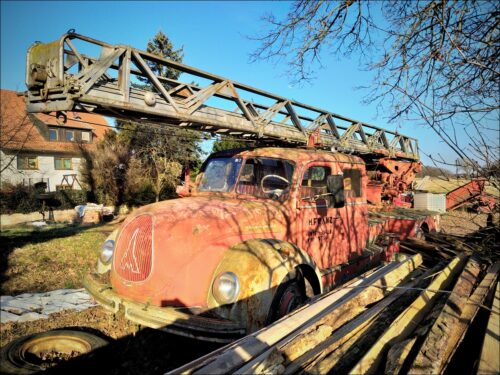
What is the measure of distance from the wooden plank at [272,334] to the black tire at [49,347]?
1.90 metres

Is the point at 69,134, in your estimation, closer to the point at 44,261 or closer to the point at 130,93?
the point at 44,261

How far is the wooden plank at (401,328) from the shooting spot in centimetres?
208

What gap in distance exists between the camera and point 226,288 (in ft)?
10.2

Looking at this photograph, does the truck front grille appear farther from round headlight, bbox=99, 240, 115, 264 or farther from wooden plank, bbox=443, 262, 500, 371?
wooden plank, bbox=443, 262, 500, 371

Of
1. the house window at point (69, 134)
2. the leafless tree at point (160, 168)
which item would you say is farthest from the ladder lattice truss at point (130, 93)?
the house window at point (69, 134)

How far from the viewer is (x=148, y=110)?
12.5 feet

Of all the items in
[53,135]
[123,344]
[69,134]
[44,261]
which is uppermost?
[69,134]

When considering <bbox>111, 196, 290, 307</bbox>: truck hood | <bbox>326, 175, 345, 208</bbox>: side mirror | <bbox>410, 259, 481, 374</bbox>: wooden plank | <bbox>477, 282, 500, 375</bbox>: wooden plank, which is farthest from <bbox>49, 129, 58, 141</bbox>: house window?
<bbox>477, 282, 500, 375</bbox>: wooden plank

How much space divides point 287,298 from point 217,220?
1112mm

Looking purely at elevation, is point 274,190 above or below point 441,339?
above

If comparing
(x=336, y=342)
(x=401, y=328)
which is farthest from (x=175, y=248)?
(x=401, y=328)

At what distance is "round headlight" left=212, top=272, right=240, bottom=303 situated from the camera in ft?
10.1

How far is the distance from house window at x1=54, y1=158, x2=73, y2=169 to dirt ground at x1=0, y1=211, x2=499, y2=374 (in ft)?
84.2

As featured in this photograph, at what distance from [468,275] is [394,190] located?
5440 mm
